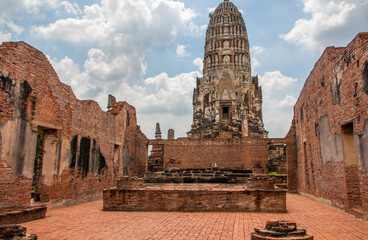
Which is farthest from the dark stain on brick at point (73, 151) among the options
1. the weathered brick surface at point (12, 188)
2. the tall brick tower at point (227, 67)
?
the tall brick tower at point (227, 67)

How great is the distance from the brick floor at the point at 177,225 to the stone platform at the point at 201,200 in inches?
14.6

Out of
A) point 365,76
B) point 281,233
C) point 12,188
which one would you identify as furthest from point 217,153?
point 281,233

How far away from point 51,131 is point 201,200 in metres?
5.31

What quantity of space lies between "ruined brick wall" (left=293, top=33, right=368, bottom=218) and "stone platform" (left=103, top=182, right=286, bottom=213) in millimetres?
1864

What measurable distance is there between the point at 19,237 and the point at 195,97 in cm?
4831

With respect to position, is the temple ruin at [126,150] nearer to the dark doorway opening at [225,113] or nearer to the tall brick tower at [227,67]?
the dark doorway opening at [225,113]

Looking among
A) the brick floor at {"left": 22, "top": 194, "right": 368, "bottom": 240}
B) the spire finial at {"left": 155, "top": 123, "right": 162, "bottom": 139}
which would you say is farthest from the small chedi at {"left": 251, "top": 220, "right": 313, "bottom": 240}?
the spire finial at {"left": 155, "top": 123, "right": 162, "bottom": 139}

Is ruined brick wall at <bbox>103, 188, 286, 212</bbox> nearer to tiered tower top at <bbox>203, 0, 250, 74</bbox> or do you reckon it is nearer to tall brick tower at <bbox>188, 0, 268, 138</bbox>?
tall brick tower at <bbox>188, 0, 268, 138</bbox>

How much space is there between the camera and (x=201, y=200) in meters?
8.08

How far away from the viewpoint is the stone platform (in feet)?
26.2

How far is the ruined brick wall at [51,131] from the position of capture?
7719mm

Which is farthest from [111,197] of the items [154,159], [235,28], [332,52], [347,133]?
[235,28]

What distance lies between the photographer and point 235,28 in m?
51.2

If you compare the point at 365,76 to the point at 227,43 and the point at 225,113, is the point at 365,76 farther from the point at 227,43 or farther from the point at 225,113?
the point at 227,43
